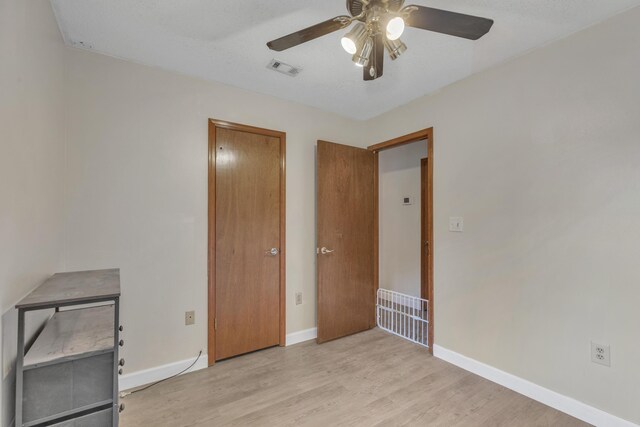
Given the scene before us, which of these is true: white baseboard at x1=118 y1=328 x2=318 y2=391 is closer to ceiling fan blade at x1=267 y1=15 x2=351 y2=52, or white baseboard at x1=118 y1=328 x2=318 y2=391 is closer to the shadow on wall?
the shadow on wall

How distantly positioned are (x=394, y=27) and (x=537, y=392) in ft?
8.07

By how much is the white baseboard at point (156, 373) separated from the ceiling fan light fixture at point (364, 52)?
8.17 feet

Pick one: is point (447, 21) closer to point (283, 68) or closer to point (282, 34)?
point (282, 34)

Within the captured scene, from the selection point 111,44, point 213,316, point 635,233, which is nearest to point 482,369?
point 635,233

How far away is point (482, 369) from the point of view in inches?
90.4

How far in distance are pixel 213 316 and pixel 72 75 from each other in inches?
81.0

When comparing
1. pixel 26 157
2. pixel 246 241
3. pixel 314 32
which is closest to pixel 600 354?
pixel 314 32

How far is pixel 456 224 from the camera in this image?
98.7 inches

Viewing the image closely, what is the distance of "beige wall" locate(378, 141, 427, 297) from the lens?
13.0ft

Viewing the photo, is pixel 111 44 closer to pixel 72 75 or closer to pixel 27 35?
pixel 72 75

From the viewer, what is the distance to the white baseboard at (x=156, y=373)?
6.89 ft

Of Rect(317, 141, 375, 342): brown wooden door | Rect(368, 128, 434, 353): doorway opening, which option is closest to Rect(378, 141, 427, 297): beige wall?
Rect(368, 128, 434, 353): doorway opening

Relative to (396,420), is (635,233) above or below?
above

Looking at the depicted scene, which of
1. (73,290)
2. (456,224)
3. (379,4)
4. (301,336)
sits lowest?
(301,336)
